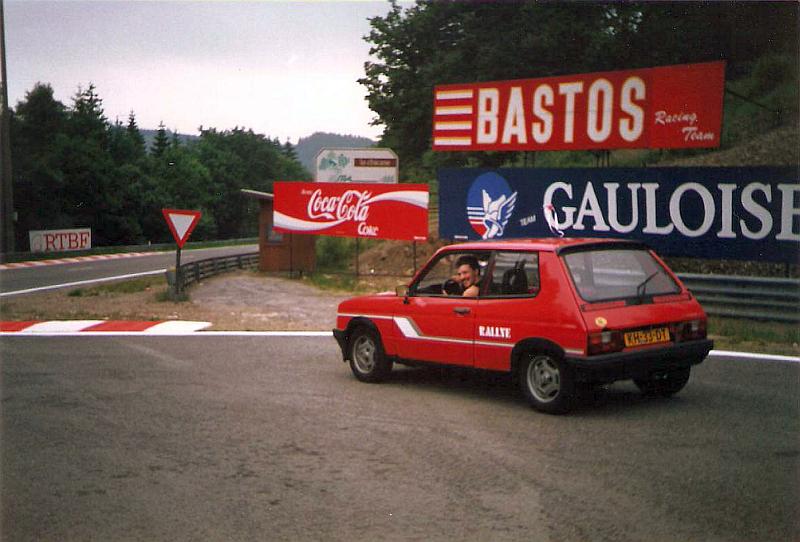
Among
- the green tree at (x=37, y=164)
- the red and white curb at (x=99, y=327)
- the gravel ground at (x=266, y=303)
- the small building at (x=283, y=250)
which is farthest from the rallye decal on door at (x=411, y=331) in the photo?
the green tree at (x=37, y=164)

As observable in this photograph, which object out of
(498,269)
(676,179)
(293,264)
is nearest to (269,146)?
(293,264)

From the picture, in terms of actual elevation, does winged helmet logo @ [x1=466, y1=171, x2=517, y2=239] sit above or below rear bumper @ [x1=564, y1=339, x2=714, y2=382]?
above

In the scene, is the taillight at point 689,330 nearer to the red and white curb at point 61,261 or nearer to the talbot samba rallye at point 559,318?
the talbot samba rallye at point 559,318

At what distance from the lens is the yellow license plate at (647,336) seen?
7684 millimetres

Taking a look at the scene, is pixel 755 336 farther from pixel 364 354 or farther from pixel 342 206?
pixel 342 206

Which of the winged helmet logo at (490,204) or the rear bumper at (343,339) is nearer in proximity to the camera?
the rear bumper at (343,339)

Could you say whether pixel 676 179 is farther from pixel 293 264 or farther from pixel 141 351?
pixel 293 264

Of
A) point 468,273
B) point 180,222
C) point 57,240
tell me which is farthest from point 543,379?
point 57,240

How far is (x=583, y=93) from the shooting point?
22.2 metres

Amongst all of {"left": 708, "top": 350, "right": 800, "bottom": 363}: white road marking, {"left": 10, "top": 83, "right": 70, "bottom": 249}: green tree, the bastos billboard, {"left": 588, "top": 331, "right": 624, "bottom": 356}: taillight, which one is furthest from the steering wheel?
{"left": 10, "top": 83, "right": 70, "bottom": 249}: green tree

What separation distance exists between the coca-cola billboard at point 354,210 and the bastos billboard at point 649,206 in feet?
6.51

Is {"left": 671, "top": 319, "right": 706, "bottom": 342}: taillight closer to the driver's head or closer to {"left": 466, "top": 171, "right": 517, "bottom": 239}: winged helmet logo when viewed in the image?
the driver's head

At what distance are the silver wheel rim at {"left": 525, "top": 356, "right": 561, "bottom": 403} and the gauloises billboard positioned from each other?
1417 centimetres

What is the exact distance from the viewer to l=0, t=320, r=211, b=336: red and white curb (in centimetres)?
1472
